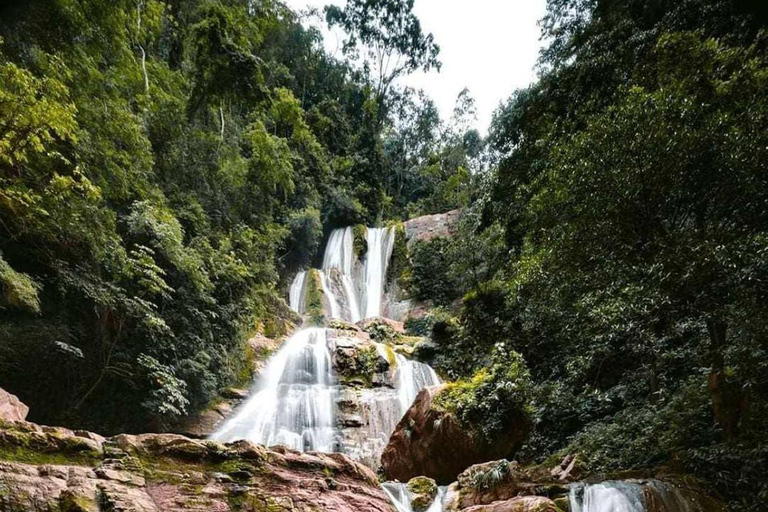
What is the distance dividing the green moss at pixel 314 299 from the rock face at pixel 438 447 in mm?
11130

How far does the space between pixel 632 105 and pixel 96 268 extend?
955cm

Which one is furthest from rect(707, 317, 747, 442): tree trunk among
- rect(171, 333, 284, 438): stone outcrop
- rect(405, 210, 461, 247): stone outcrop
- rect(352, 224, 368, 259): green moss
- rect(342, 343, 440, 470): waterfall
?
rect(352, 224, 368, 259): green moss

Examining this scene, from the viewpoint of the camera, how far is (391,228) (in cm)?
2691

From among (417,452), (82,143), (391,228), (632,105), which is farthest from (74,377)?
(391,228)

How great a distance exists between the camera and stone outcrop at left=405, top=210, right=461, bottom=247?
→ 1010 inches

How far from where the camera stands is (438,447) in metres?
8.30

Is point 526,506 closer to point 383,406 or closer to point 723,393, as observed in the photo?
point 723,393

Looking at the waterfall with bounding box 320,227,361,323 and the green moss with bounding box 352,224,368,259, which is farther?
the green moss with bounding box 352,224,368,259

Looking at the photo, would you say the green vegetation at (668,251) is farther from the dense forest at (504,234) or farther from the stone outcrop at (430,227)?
the stone outcrop at (430,227)

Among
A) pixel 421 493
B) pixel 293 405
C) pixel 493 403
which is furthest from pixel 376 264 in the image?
pixel 421 493

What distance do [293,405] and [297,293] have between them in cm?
1081

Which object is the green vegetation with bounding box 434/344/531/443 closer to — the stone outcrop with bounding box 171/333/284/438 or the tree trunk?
the tree trunk

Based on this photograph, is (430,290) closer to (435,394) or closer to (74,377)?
(435,394)

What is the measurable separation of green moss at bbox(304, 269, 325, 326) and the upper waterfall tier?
0.26ft
